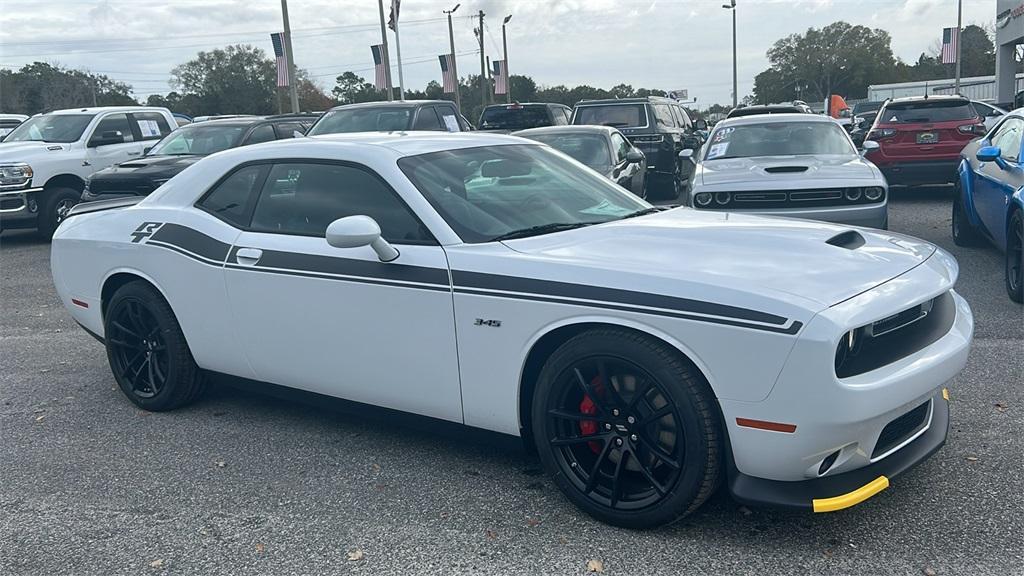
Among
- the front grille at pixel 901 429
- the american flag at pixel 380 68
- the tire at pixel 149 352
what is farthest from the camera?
the american flag at pixel 380 68

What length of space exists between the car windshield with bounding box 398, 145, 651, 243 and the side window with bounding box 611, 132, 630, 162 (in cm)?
617

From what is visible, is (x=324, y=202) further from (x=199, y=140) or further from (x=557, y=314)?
(x=199, y=140)

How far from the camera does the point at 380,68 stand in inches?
1382

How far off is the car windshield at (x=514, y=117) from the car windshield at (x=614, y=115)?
1596 millimetres

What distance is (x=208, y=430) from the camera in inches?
189

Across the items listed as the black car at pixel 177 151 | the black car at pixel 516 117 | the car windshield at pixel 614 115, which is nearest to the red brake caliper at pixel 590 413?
the black car at pixel 177 151

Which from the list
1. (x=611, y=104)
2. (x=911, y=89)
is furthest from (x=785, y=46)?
(x=611, y=104)

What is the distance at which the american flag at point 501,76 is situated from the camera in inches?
1636

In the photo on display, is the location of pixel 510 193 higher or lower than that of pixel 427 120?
lower

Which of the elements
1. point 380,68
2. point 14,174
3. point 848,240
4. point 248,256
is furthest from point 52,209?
point 380,68

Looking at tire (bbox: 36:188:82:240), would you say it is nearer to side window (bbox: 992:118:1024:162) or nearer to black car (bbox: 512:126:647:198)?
black car (bbox: 512:126:647:198)

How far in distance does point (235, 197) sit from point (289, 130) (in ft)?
30.4

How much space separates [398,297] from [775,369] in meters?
1.62

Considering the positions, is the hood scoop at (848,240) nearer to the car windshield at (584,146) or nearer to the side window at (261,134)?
the car windshield at (584,146)
